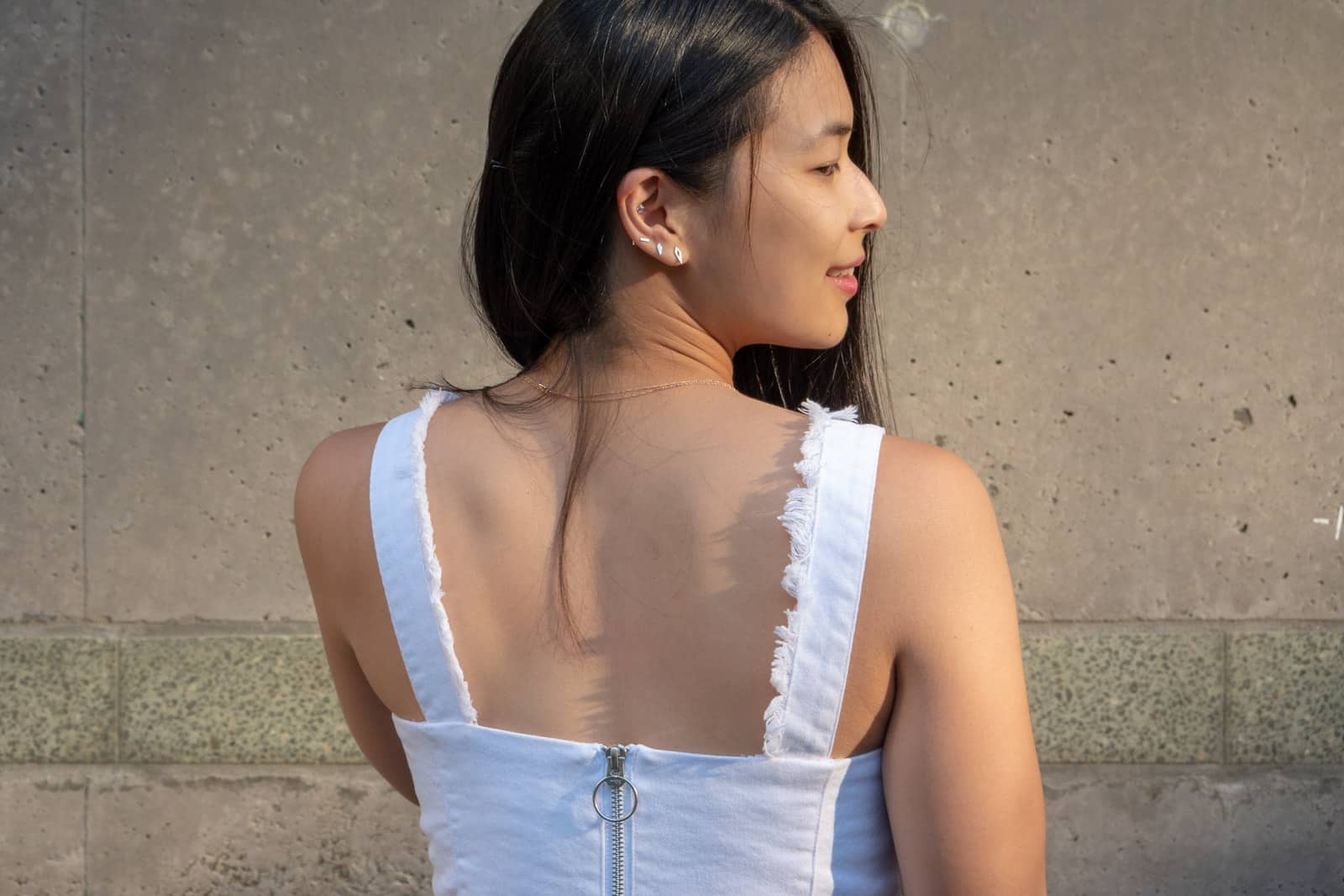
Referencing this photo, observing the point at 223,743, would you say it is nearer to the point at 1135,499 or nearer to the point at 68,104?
the point at 68,104

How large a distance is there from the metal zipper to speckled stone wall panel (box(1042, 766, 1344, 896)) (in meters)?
2.24

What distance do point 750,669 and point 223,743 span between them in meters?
2.46

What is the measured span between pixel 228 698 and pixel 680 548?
2.42 meters

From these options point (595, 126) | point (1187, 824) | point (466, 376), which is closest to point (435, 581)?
point (595, 126)

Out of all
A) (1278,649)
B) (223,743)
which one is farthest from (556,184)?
(1278,649)

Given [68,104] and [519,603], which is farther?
[68,104]

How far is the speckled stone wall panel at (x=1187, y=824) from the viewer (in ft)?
10.0

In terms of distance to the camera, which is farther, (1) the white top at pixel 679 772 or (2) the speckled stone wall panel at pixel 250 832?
(2) the speckled stone wall panel at pixel 250 832

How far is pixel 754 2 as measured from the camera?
1127mm

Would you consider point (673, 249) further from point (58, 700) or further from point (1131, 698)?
point (58, 700)

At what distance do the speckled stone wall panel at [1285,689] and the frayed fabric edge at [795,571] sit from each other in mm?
2434

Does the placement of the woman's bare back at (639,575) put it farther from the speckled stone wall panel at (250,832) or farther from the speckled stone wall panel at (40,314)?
the speckled stone wall panel at (40,314)

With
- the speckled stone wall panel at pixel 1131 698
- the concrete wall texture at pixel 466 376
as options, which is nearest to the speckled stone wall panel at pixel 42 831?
the concrete wall texture at pixel 466 376

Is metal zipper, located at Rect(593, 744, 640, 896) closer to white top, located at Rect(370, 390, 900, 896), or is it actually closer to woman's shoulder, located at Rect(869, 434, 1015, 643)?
white top, located at Rect(370, 390, 900, 896)
